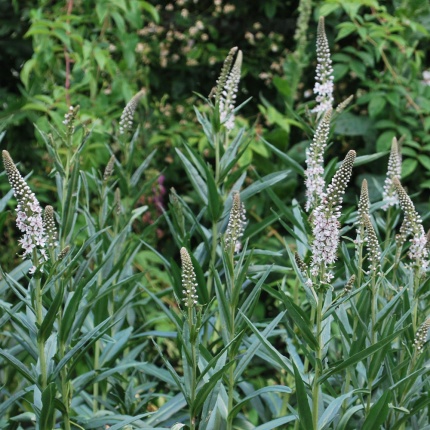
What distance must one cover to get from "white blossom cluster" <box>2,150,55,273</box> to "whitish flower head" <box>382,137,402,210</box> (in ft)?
4.00

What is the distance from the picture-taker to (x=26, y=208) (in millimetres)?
2154

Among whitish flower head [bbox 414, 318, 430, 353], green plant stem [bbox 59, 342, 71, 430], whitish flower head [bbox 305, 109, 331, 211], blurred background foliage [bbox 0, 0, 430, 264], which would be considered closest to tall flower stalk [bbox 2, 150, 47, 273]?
green plant stem [bbox 59, 342, 71, 430]

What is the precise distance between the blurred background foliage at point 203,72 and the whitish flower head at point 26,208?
1.87m

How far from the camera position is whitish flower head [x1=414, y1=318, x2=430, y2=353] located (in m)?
2.23

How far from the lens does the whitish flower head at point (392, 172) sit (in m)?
2.78

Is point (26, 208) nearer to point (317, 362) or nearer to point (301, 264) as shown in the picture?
point (301, 264)

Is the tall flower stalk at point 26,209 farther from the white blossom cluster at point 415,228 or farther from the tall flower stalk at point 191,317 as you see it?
the white blossom cluster at point 415,228

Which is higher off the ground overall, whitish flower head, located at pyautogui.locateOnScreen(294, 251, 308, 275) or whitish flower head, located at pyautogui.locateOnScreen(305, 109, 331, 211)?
whitish flower head, located at pyautogui.locateOnScreen(305, 109, 331, 211)

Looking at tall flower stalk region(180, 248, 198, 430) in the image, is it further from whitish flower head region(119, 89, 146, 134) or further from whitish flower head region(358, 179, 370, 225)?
whitish flower head region(119, 89, 146, 134)

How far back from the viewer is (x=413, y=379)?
2330 millimetres

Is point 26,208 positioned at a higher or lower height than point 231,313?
higher

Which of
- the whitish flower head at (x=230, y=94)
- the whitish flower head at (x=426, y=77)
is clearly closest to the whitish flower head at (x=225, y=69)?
the whitish flower head at (x=230, y=94)

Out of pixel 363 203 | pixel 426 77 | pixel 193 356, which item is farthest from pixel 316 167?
pixel 426 77

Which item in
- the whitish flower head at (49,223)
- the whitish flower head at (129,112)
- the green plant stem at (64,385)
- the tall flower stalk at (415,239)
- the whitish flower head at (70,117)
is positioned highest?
the whitish flower head at (70,117)
